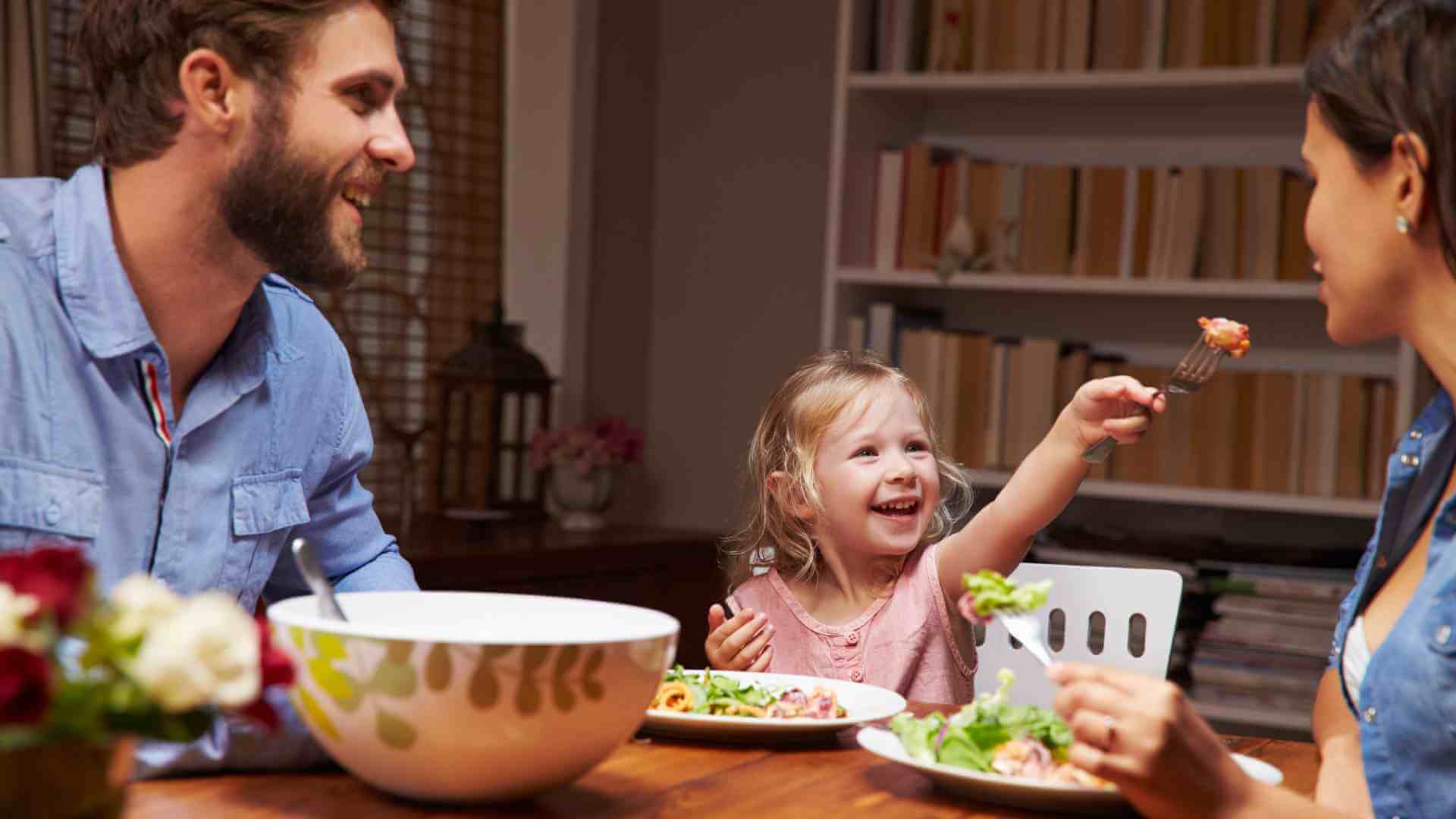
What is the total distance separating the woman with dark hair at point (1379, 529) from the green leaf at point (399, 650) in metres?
0.39

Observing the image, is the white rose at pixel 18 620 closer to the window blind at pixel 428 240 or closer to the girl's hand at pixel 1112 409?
the girl's hand at pixel 1112 409

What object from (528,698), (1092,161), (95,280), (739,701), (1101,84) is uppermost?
(1101,84)

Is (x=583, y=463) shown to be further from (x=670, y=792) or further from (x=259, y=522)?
(x=670, y=792)

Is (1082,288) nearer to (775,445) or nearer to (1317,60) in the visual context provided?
(775,445)

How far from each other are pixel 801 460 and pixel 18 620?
1557 mm

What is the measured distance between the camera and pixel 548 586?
10.4ft

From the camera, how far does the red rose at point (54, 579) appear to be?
1.75ft

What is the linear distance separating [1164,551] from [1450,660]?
220cm

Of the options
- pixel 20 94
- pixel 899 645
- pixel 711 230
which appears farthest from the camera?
pixel 711 230

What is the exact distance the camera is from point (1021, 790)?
101 centimetres

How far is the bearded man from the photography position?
131 cm

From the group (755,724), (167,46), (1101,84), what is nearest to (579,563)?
(1101,84)

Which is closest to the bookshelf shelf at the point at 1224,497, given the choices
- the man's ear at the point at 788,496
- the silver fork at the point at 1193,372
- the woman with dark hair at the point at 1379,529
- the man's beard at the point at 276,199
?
the man's ear at the point at 788,496

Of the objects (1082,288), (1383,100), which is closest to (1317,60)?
(1383,100)
